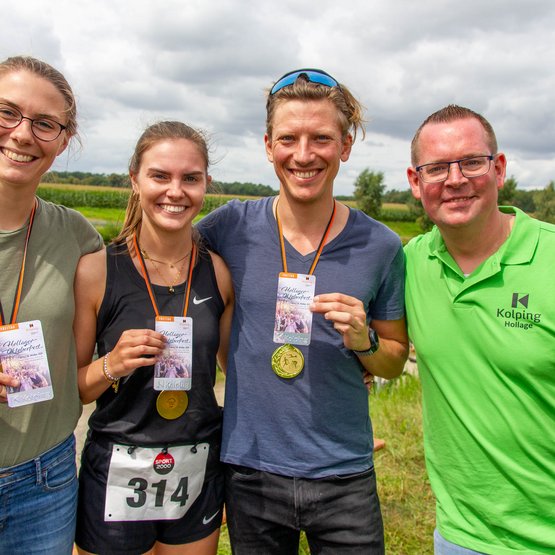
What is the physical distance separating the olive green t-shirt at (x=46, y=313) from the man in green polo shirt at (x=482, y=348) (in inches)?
63.2

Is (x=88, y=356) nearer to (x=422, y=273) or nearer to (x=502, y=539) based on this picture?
(x=422, y=273)

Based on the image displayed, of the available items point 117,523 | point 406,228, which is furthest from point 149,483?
point 406,228

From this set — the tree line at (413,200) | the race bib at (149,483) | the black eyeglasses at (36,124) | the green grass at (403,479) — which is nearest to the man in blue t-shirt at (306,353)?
the race bib at (149,483)

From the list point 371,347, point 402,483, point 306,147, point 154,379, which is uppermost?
point 306,147

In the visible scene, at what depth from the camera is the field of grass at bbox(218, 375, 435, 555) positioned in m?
4.16

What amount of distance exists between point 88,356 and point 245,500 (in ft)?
3.36

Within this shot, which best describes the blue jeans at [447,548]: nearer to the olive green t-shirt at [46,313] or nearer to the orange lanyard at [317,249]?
the orange lanyard at [317,249]

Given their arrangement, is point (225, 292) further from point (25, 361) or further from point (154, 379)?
point (25, 361)

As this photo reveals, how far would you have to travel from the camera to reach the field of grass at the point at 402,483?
4160mm

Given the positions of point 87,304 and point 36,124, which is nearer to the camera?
point 36,124

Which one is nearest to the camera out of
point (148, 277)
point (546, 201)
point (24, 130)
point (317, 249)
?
point (24, 130)

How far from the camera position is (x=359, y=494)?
8.27ft

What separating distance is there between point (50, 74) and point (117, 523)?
202cm

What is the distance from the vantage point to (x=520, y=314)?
221 centimetres
